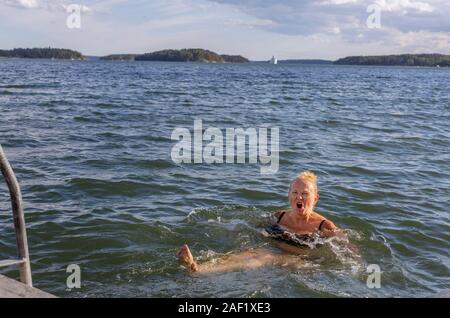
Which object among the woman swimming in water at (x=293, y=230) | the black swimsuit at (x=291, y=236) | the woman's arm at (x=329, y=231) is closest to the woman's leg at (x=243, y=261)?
the woman swimming in water at (x=293, y=230)

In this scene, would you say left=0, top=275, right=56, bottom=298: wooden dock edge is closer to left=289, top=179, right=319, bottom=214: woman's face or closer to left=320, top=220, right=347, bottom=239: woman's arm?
left=289, top=179, right=319, bottom=214: woman's face

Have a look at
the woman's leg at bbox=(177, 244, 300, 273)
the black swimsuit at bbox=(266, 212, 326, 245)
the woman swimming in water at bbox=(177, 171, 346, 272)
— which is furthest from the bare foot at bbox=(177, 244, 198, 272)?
the black swimsuit at bbox=(266, 212, 326, 245)

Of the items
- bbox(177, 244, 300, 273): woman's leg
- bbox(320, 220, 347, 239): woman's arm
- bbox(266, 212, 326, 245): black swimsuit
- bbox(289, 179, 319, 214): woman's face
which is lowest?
bbox(177, 244, 300, 273): woman's leg

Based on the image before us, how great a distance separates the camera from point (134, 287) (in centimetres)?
615

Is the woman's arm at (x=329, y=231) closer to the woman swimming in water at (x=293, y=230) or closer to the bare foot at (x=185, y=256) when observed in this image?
the woman swimming in water at (x=293, y=230)

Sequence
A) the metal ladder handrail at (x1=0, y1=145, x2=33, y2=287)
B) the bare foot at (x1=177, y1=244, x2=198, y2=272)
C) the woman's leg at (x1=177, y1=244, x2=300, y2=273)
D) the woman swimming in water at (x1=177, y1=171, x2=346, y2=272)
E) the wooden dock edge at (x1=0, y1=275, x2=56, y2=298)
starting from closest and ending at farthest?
the metal ladder handrail at (x1=0, y1=145, x2=33, y2=287) → the wooden dock edge at (x1=0, y1=275, x2=56, y2=298) → the bare foot at (x1=177, y1=244, x2=198, y2=272) → the woman's leg at (x1=177, y1=244, x2=300, y2=273) → the woman swimming in water at (x1=177, y1=171, x2=346, y2=272)

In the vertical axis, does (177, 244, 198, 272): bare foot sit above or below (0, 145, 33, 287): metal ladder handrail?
below

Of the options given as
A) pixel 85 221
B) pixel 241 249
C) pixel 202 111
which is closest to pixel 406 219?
pixel 241 249

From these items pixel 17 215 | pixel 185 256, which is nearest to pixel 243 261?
pixel 185 256

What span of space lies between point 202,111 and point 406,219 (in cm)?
1580

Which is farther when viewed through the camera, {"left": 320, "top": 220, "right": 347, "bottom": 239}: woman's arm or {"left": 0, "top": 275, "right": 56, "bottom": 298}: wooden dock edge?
{"left": 320, "top": 220, "right": 347, "bottom": 239}: woman's arm

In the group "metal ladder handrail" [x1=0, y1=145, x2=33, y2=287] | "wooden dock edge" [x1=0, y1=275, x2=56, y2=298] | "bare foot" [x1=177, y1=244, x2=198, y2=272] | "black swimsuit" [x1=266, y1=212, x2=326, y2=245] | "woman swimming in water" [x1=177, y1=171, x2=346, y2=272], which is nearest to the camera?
"metal ladder handrail" [x1=0, y1=145, x2=33, y2=287]

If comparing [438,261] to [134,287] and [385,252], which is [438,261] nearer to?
[385,252]

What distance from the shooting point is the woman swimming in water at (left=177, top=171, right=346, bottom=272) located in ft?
22.1
